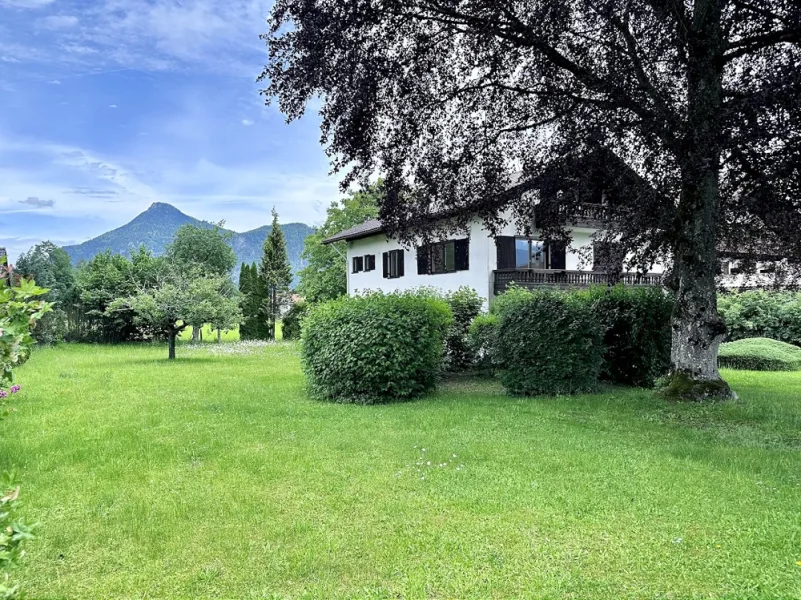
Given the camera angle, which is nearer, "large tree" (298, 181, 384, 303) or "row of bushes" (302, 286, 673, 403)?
"row of bushes" (302, 286, 673, 403)

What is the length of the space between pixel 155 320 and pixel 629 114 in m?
15.0

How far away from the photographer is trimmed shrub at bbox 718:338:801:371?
48.8 ft

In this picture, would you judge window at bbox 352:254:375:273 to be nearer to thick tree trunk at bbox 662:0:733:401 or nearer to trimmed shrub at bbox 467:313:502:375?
trimmed shrub at bbox 467:313:502:375

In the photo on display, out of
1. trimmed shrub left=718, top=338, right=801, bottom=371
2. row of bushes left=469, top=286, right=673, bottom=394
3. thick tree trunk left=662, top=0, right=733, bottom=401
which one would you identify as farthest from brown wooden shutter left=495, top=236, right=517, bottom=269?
thick tree trunk left=662, top=0, right=733, bottom=401

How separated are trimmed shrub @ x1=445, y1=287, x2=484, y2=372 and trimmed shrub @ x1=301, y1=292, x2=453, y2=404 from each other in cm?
374

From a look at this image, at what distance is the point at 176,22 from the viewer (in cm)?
927

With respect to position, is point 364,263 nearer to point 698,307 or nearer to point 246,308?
point 246,308

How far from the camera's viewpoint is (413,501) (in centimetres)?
424

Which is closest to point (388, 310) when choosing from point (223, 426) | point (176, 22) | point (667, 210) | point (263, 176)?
point (223, 426)

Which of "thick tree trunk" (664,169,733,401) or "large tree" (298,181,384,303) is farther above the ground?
"large tree" (298,181,384,303)

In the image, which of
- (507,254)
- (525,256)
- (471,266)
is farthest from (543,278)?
(471,266)

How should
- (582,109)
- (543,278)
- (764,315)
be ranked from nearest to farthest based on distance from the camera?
(582,109) < (764,315) < (543,278)

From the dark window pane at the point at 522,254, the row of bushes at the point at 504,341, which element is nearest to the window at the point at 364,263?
the dark window pane at the point at 522,254

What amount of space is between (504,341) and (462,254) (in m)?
9.91
